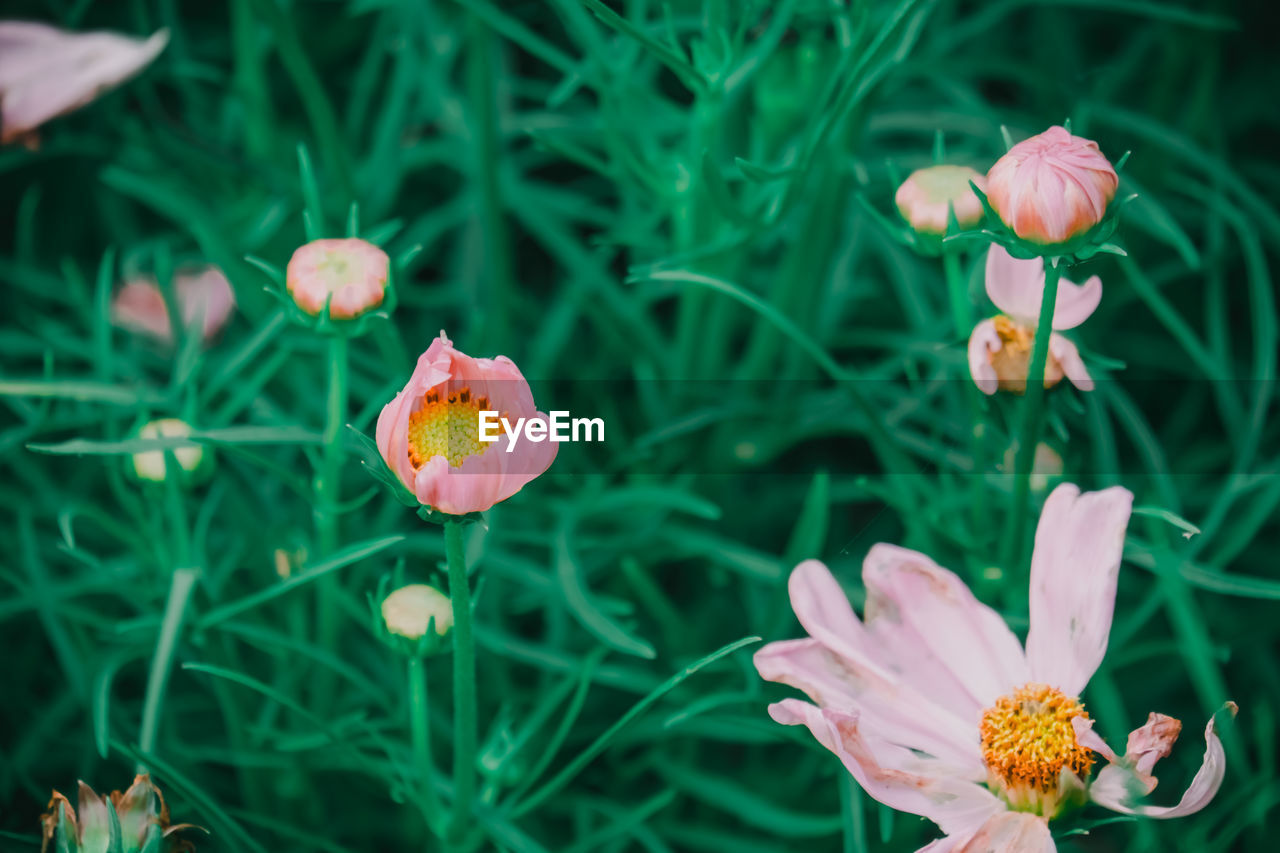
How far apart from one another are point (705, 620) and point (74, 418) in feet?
1.05

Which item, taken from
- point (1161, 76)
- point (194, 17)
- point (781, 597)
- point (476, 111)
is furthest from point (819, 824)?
point (194, 17)

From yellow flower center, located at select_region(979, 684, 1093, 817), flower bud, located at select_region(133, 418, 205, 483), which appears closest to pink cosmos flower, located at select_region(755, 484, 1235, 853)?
yellow flower center, located at select_region(979, 684, 1093, 817)

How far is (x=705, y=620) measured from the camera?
1.90 ft

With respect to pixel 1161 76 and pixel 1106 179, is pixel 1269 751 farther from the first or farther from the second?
pixel 1161 76

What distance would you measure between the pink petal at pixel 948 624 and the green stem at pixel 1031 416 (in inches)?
1.3

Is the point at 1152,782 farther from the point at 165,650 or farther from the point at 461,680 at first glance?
the point at 165,650

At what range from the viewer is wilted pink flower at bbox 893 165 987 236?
404 millimetres

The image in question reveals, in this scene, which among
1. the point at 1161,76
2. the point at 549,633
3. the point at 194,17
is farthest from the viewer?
the point at 194,17

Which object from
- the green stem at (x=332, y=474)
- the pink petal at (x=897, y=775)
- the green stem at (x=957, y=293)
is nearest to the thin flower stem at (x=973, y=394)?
the green stem at (x=957, y=293)

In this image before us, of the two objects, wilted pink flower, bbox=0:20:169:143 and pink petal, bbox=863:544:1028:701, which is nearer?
pink petal, bbox=863:544:1028:701

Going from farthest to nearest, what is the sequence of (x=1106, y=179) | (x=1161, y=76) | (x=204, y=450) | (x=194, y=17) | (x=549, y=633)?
1. (x=194, y=17)
2. (x=1161, y=76)
3. (x=549, y=633)
4. (x=204, y=450)
5. (x=1106, y=179)

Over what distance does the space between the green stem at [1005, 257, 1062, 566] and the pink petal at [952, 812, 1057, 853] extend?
0.10m

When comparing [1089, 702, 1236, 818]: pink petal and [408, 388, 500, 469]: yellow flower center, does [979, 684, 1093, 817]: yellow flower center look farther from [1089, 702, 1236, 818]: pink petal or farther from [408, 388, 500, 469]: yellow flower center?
[408, 388, 500, 469]: yellow flower center

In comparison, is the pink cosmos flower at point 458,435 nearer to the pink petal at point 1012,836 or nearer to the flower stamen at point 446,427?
the flower stamen at point 446,427
